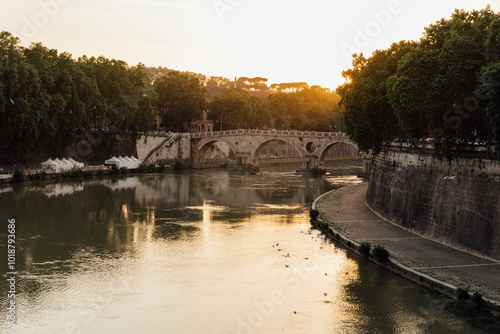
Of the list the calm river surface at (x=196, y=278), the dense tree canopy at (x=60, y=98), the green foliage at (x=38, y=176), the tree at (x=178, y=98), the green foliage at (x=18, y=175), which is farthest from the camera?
the tree at (x=178, y=98)

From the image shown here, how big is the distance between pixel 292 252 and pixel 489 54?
1206 cm

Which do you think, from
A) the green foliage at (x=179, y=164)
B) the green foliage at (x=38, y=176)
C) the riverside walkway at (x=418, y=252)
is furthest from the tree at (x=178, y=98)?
the riverside walkway at (x=418, y=252)

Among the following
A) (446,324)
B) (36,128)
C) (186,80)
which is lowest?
(446,324)

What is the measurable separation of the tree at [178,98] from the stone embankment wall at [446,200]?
185ft

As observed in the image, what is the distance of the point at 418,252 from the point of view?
2375cm

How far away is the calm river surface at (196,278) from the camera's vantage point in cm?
1781

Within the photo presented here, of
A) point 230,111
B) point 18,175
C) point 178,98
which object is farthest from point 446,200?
point 230,111

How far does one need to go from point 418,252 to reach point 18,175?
39.7 m

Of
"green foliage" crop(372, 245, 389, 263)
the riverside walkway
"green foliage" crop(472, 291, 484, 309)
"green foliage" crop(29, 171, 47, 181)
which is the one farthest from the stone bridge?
"green foliage" crop(472, 291, 484, 309)

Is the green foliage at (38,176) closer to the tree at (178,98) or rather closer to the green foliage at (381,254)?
the tree at (178,98)

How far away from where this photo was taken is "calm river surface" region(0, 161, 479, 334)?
58.4 ft

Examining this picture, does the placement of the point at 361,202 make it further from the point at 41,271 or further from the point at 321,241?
the point at 41,271

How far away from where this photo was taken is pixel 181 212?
38.3 m

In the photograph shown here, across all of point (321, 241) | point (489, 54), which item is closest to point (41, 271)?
point (321, 241)
